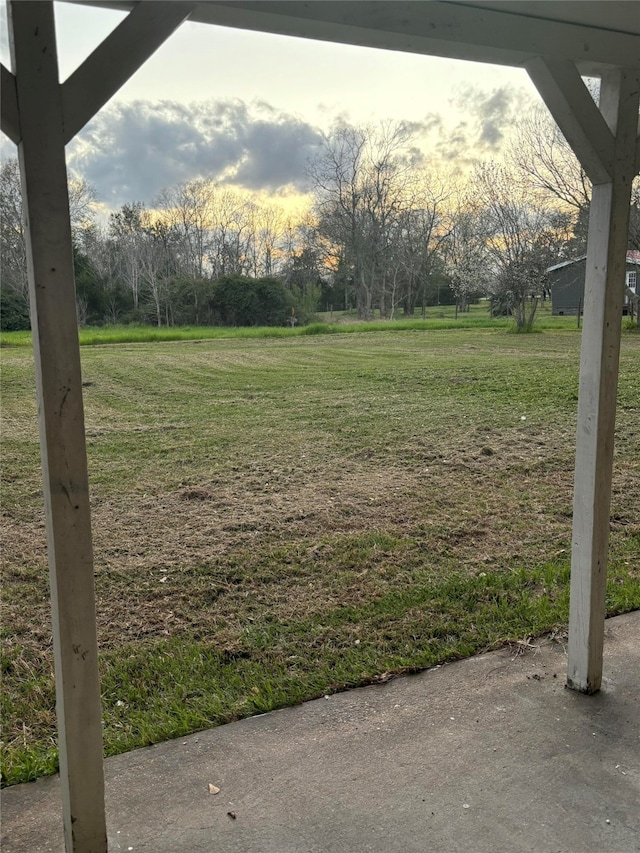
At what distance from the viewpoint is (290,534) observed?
418 cm

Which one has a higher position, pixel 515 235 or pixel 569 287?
pixel 515 235

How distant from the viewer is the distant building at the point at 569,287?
13.3 metres

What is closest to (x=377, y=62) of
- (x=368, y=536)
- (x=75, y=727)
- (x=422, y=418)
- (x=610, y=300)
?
(x=422, y=418)

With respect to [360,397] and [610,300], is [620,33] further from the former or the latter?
[360,397]

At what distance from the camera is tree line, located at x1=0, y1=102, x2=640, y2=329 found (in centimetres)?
923

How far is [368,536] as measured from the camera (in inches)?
162

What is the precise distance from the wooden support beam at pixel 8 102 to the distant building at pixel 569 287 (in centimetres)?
1292

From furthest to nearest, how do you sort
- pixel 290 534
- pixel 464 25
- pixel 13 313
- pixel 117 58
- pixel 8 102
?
pixel 13 313 < pixel 290 534 < pixel 464 25 < pixel 117 58 < pixel 8 102

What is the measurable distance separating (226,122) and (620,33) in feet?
30.9

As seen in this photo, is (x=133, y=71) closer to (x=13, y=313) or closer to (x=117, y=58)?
(x=117, y=58)

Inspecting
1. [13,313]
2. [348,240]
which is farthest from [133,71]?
[348,240]

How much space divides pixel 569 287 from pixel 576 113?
13.4 m

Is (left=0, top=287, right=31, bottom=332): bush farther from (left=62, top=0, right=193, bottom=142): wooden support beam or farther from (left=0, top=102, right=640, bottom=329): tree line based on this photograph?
(left=62, top=0, right=193, bottom=142): wooden support beam

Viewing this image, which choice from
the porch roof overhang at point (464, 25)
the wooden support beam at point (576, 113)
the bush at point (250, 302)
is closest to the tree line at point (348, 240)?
the bush at point (250, 302)
